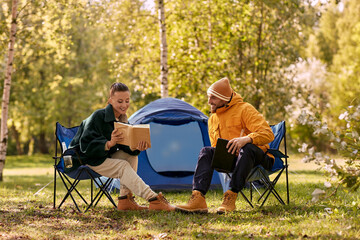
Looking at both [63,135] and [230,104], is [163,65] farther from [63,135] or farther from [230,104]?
[230,104]

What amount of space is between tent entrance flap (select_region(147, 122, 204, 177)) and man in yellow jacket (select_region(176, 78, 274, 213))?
79.1 inches

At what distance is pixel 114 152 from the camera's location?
177 inches

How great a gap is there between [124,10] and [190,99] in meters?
2.55

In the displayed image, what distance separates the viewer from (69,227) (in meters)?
3.72

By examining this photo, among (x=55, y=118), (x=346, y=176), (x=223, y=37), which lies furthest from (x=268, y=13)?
(x=55, y=118)

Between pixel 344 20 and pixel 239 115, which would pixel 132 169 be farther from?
pixel 344 20

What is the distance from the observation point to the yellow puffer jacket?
4.25m

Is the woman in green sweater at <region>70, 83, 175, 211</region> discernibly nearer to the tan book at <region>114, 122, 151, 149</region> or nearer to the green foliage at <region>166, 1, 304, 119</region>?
the tan book at <region>114, 122, 151, 149</region>

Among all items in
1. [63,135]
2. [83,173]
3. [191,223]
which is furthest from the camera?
[63,135]

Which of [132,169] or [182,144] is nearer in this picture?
[132,169]

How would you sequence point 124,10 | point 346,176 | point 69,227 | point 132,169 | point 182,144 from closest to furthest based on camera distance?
point 346,176 < point 69,227 < point 132,169 < point 182,144 < point 124,10

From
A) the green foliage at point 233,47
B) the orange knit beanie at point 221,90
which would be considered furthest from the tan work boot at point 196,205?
the green foliage at point 233,47

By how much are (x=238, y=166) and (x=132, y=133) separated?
952mm

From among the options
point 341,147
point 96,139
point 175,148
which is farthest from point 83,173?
point 341,147
